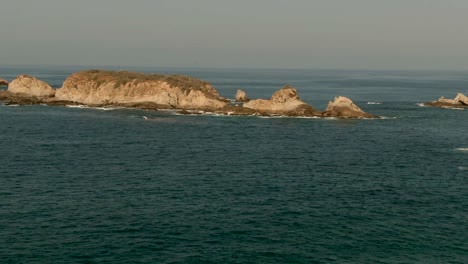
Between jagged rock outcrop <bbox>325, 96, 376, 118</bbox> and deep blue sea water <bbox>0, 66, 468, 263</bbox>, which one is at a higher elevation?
jagged rock outcrop <bbox>325, 96, 376, 118</bbox>

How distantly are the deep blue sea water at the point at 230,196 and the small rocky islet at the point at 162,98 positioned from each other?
110 ft

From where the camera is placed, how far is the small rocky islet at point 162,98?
150 metres

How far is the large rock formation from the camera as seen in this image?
163m

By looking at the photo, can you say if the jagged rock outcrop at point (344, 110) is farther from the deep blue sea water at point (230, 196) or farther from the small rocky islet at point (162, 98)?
the deep blue sea water at point (230, 196)

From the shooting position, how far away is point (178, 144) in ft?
331

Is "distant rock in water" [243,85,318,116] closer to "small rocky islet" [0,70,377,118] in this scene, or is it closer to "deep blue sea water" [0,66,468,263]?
"small rocky islet" [0,70,377,118]

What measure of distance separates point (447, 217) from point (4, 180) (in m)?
58.0

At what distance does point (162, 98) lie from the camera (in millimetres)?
165000

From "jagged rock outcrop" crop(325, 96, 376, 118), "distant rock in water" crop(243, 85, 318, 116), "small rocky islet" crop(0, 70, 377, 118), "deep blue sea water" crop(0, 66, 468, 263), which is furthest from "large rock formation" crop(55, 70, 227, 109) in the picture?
"deep blue sea water" crop(0, 66, 468, 263)

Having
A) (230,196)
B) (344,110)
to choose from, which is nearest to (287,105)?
(344,110)

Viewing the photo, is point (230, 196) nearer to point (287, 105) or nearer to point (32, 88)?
point (287, 105)

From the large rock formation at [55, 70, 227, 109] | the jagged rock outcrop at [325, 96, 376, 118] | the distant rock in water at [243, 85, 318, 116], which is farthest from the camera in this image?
the large rock formation at [55, 70, 227, 109]

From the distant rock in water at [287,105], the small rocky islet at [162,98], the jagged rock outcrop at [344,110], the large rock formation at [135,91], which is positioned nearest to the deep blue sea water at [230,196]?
the jagged rock outcrop at [344,110]

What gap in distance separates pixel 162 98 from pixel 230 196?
352 ft
